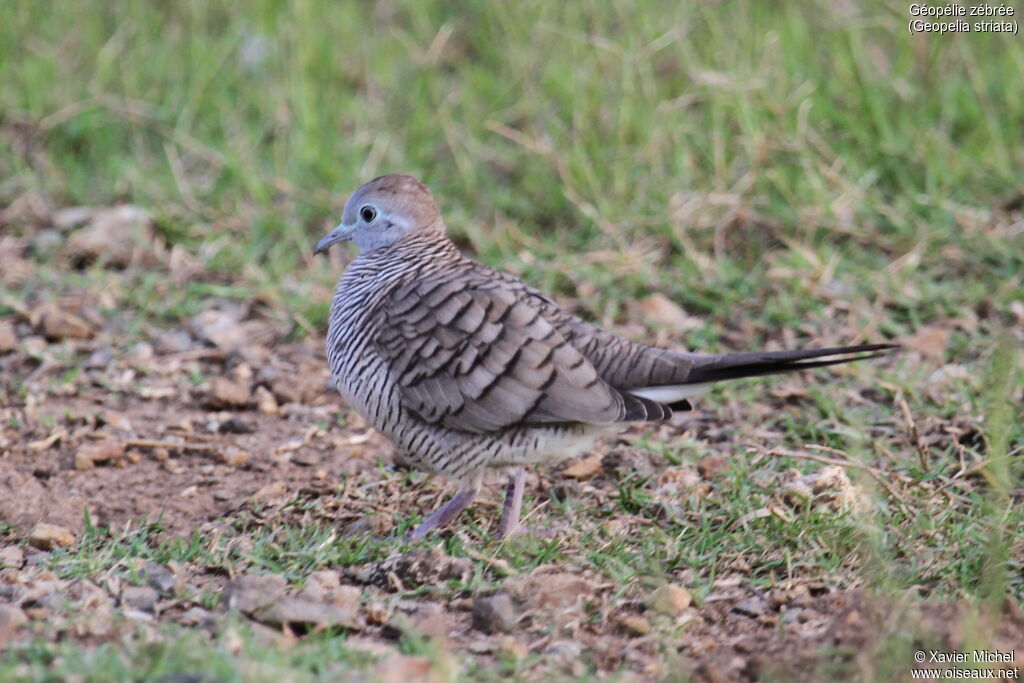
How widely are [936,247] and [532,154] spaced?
1.98 meters

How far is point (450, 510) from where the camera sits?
4.11 metres

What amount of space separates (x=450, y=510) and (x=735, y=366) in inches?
39.1

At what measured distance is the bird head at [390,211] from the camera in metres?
4.48

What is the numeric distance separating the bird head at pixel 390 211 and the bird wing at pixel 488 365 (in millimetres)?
430

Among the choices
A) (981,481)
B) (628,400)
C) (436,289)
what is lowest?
(981,481)

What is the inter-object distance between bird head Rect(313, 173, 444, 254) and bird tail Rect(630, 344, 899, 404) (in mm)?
1010

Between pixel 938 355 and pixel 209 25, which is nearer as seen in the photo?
pixel 938 355

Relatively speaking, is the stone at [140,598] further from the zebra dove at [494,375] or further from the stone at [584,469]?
the stone at [584,469]

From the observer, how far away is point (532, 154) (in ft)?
21.6

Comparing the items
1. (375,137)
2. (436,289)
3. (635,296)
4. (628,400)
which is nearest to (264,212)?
(375,137)

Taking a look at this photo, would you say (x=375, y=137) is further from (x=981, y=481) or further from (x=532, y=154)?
(x=981, y=481)

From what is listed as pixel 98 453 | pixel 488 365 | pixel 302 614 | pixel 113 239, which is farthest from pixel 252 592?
pixel 113 239

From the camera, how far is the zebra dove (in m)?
3.88

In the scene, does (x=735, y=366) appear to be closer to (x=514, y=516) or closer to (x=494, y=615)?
(x=514, y=516)
